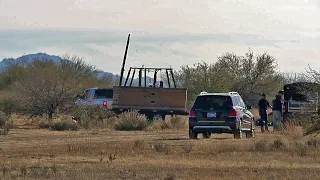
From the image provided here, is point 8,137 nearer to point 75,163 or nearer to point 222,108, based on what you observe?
point 222,108

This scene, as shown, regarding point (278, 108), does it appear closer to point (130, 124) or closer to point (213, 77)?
point (130, 124)

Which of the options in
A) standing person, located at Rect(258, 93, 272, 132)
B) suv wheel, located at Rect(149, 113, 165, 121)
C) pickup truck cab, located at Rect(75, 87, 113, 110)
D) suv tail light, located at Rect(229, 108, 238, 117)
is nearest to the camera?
suv tail light, located at Rect(229, 108, 238, 117)

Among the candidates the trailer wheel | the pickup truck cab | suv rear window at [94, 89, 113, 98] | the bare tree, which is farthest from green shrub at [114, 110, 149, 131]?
the bare tree

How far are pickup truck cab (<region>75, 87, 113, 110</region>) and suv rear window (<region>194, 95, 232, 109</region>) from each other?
51.7 feet

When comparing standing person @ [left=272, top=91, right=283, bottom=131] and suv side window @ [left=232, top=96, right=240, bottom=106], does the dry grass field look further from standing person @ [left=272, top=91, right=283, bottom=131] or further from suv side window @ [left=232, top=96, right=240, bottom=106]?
standing person @ [left=272, top=91, right=283, bottom=131]

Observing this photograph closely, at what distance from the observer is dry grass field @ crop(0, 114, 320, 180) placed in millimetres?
17359

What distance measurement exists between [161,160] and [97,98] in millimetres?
27041

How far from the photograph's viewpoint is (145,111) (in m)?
43.8

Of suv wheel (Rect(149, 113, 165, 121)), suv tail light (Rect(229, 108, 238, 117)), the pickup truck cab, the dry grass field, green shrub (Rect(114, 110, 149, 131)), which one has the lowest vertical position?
the dry grass field

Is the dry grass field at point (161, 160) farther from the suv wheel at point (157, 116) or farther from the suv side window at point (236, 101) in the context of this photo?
the suv wheel at point (157, 116)

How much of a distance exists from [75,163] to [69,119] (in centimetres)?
1827

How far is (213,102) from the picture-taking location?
95.5 feet

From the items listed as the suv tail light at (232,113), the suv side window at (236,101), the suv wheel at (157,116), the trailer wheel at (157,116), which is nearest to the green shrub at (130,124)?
the suv wheel at (157,116)

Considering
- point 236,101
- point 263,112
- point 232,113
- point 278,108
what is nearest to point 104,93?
point 263,112
